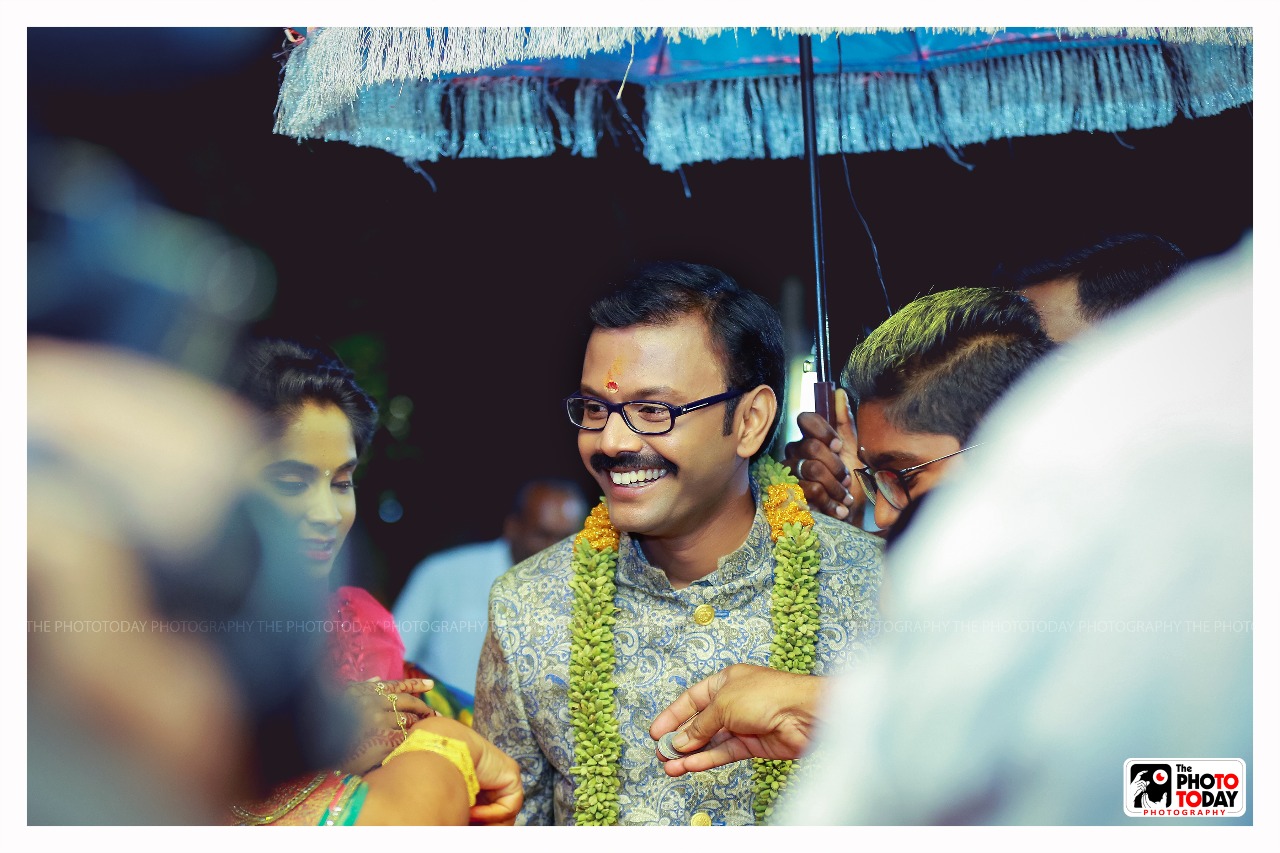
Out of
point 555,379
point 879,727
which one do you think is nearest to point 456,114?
point 555,379

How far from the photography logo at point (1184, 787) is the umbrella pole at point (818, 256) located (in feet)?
4.73

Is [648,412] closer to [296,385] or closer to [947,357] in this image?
[947,357]

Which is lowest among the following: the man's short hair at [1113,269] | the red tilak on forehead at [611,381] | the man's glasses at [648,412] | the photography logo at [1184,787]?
the photography logo at [1184,787]

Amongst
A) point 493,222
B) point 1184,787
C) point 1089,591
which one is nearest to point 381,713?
point 493,222

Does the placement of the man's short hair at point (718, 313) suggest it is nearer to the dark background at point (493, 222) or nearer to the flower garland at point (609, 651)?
the dark background at point (493, 222)

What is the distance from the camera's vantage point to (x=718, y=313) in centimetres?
340

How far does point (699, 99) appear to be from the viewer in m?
3.67

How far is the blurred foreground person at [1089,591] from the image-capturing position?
11.5 ft

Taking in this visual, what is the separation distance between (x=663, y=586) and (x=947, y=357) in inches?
45.4

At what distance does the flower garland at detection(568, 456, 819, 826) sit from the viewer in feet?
10.8

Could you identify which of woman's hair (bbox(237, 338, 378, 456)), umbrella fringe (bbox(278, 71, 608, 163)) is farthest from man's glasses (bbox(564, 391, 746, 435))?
umbrella fringe (bbox(278, 71, 608, 163))

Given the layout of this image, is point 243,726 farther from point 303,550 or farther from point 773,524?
point 773,524

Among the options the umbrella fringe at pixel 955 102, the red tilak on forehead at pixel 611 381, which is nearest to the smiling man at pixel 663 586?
the red tilak on forehead at pixel 611 381

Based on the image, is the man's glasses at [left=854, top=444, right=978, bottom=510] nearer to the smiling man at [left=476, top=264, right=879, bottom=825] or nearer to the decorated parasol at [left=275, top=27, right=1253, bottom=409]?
the smiling man at [left=476, top=264, right=879, bottom=825]
